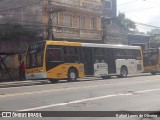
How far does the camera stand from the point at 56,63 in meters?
25.7

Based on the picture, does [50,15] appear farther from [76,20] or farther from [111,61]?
[111,61]

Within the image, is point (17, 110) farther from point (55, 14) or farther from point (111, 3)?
point (111, 3)

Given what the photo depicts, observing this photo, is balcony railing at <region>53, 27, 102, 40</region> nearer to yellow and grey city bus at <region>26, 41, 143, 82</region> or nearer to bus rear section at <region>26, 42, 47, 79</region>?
yellow and grey city bus at <region>26, 41, 143, 82</region>

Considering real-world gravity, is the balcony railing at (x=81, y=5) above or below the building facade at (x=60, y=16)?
above

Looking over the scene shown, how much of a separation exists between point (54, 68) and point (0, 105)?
13.2 m

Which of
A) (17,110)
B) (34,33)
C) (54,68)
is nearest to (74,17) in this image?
(34,33)

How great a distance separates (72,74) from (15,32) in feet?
29.3

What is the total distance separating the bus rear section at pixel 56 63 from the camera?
2514 centimetres

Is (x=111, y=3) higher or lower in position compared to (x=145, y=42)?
higher

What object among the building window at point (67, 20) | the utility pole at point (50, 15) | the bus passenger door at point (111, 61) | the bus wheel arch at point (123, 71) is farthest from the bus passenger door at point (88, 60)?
the building window at point (67, 20)

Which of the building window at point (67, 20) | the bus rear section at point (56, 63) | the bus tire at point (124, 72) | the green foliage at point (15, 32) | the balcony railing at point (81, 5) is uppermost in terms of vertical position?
A: the balcony railing at point (81, 5)

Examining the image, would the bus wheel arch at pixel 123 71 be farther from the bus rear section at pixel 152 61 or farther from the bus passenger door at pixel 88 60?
the bus rear section at pixel 152 61

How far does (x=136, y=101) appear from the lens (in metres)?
14.2

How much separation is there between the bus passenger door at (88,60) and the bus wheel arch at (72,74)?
1.30 meters
